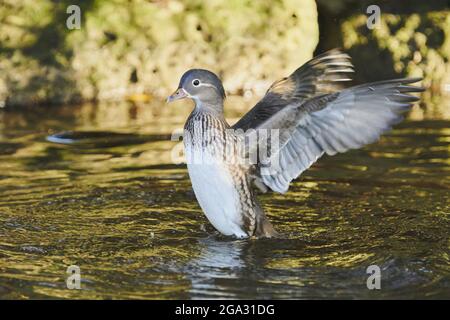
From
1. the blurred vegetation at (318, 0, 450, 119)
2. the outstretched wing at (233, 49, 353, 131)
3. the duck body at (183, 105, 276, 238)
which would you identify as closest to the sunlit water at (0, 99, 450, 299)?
the duck body at (183, 105, 276, 238)

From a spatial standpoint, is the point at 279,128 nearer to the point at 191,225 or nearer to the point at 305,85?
the point at 305,85

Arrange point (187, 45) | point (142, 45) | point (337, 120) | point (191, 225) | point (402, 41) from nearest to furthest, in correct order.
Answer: point (337, 120)
point (191, 225)
point (142, 45)
point (187, 45)
point (402, 41)

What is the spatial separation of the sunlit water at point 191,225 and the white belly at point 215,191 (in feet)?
0.51

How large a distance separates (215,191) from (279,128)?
54 cm

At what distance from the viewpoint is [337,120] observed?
5262 mm

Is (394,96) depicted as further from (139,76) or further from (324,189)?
(139,76)

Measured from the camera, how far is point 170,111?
9.90 metres

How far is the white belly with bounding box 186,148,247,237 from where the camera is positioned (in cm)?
536

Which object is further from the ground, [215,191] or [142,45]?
[142,45]

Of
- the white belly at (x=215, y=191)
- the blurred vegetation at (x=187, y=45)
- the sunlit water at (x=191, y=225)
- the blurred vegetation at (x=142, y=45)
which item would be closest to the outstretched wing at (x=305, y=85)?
the white belly at (x=215, y=191)

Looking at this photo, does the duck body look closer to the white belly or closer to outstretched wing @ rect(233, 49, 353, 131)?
the white belly

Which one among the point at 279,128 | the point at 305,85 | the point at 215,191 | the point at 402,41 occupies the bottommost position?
the point at 215,191

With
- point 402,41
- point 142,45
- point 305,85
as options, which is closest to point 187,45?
point 142,45

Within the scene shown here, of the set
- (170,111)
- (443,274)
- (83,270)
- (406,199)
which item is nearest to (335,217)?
(406,199)
